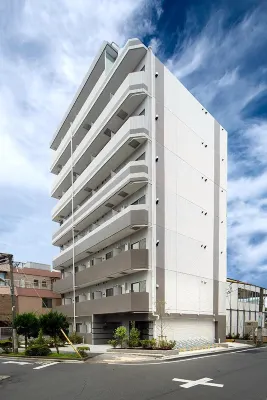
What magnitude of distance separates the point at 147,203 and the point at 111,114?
10.6 meters

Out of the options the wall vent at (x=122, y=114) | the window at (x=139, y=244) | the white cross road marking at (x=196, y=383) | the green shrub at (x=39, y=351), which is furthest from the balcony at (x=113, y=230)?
the white cross road marking at (x=196, y=383)

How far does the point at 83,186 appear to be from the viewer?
48.2m

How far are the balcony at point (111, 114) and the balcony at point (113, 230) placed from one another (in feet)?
33.3

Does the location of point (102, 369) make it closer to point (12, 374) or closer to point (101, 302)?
point (12, 374)

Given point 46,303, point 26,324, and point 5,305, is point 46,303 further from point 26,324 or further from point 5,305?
point 26,324

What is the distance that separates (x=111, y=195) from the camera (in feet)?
130

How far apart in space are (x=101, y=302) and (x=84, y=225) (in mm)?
13442

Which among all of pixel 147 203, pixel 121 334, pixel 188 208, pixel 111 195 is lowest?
pixel 121 334

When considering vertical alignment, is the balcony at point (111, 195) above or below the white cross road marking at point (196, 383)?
above

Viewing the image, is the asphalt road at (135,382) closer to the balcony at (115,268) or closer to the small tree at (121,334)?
the small tree at (121,334)

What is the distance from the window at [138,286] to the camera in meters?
34.9

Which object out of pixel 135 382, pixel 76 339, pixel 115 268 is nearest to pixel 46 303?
pixel 76 339

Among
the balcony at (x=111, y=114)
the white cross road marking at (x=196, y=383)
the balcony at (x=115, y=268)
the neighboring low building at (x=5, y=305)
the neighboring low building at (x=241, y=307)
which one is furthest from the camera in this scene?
the neighboring low building at (x=5, y=305)

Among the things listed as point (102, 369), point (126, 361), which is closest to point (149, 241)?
point (126, 361)
